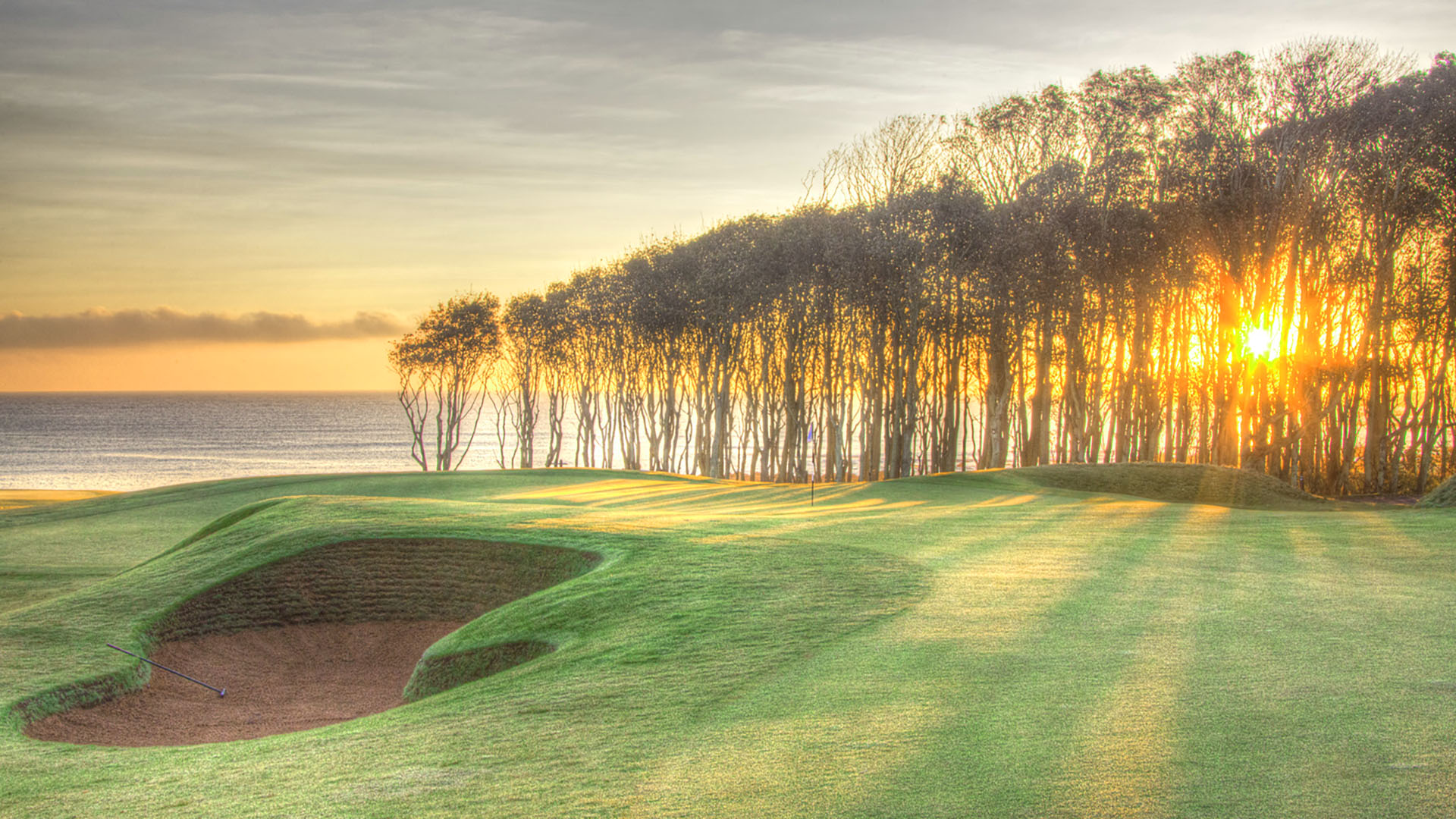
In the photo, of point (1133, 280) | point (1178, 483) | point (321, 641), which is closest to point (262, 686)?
point (321, 641)

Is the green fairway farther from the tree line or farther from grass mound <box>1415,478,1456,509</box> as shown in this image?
the tree line

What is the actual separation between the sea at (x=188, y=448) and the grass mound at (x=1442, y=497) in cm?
6436

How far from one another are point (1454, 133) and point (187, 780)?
42810 millimetres

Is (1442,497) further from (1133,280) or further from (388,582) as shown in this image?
(388,582)

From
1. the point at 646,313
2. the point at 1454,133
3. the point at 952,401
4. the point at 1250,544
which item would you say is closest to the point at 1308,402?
the point at 1454,133

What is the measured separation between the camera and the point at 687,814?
5.10 metres

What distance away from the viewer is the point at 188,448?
108 m

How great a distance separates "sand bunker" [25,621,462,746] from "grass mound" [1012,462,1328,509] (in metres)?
22.6

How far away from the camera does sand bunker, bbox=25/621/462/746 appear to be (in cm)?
1019

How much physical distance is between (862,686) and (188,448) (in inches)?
4750

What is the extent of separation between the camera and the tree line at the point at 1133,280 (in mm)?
36188

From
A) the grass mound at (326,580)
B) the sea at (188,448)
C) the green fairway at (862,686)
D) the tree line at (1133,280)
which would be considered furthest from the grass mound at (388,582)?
the sea at (188,448)

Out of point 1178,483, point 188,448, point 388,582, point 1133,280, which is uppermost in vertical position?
point 1133,280

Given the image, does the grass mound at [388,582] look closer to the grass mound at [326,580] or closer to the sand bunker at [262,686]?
the grass mound at [326,580]
